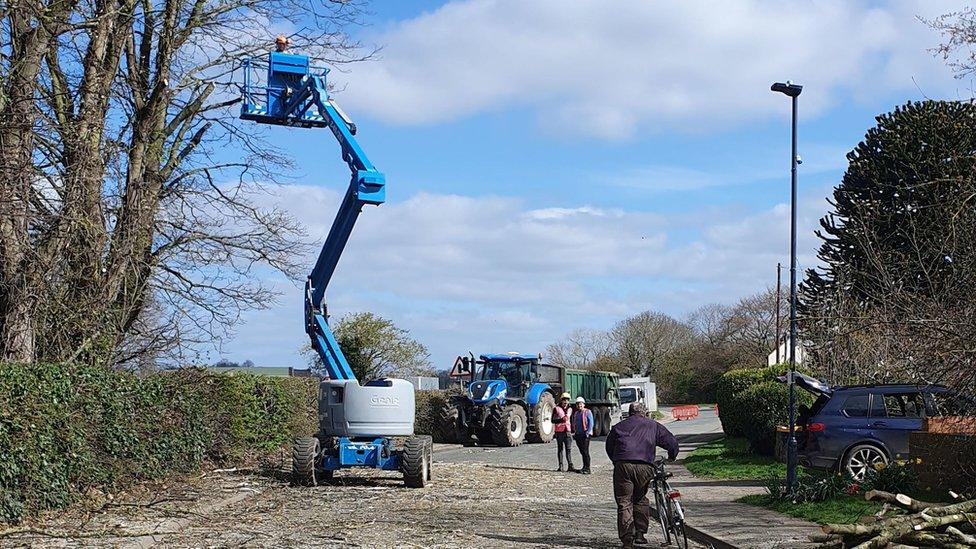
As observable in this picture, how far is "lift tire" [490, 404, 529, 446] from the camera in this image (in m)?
32.6

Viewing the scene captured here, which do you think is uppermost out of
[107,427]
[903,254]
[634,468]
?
[903,254]

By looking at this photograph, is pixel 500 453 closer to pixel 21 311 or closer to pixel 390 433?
pixel 390 433

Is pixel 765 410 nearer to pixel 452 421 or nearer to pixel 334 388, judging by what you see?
pixel 334 388

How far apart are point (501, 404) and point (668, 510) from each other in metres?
21.7

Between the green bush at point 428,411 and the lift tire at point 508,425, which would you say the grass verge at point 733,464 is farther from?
the green bush at point 428,411

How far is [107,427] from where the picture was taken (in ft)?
50.2

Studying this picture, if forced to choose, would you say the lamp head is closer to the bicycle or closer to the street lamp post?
the street lamp post

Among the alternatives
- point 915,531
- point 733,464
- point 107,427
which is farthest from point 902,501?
point 733,464

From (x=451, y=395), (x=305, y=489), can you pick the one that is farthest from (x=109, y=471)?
(x=451, y=395)

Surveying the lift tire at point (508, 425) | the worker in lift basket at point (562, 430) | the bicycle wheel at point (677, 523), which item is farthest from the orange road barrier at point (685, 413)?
the bicycle wheel at point (677, 523)

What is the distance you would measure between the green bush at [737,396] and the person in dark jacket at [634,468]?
41.6 ft

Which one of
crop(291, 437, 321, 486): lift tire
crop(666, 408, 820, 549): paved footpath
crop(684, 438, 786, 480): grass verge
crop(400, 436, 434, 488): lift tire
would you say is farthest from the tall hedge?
crop(684, 438, 786, 480): grass verge

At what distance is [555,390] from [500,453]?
7388 millimetres

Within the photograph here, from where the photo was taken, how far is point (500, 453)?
30.4 meters
